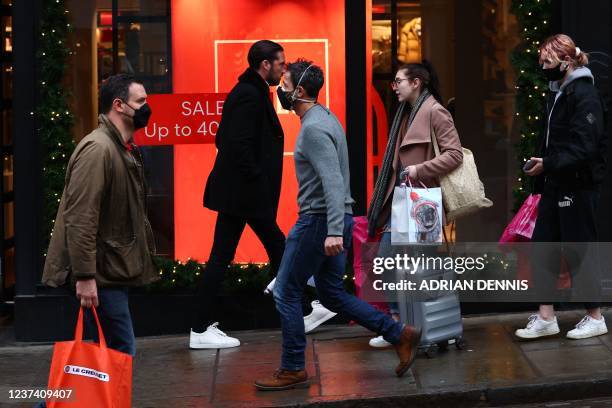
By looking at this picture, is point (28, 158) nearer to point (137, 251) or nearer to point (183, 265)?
point (183, 265)

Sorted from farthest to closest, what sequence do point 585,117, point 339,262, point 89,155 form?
point 585,117
point 339,262
point 89,155

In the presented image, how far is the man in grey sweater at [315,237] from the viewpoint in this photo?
665 centimetres

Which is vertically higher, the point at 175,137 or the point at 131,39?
the point at 131,39

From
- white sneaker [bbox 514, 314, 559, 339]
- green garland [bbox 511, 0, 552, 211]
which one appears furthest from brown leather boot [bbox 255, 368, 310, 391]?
green garland [bbox 511, 0, 552, 211]

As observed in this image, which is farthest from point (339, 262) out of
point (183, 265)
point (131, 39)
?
point (131, 39)

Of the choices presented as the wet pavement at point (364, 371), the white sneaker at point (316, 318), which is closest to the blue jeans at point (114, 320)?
the wet pavement at point (364, 371)

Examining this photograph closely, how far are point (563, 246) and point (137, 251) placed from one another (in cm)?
323

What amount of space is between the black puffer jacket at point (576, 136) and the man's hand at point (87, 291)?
10.7 feet

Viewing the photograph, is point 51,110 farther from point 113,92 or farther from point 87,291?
point 87,291

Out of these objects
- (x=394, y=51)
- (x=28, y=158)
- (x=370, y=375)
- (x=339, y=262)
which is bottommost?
(x=370, y=375)

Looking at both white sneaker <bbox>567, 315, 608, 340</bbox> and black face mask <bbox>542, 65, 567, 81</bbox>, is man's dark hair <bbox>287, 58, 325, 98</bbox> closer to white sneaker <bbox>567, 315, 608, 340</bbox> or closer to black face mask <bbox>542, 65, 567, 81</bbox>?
black face mask <bbox>542, 65, 567, 81</bbox>

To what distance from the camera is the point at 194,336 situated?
830 cm

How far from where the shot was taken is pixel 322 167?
663 cm

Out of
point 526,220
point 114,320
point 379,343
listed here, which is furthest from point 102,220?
point 526,220
